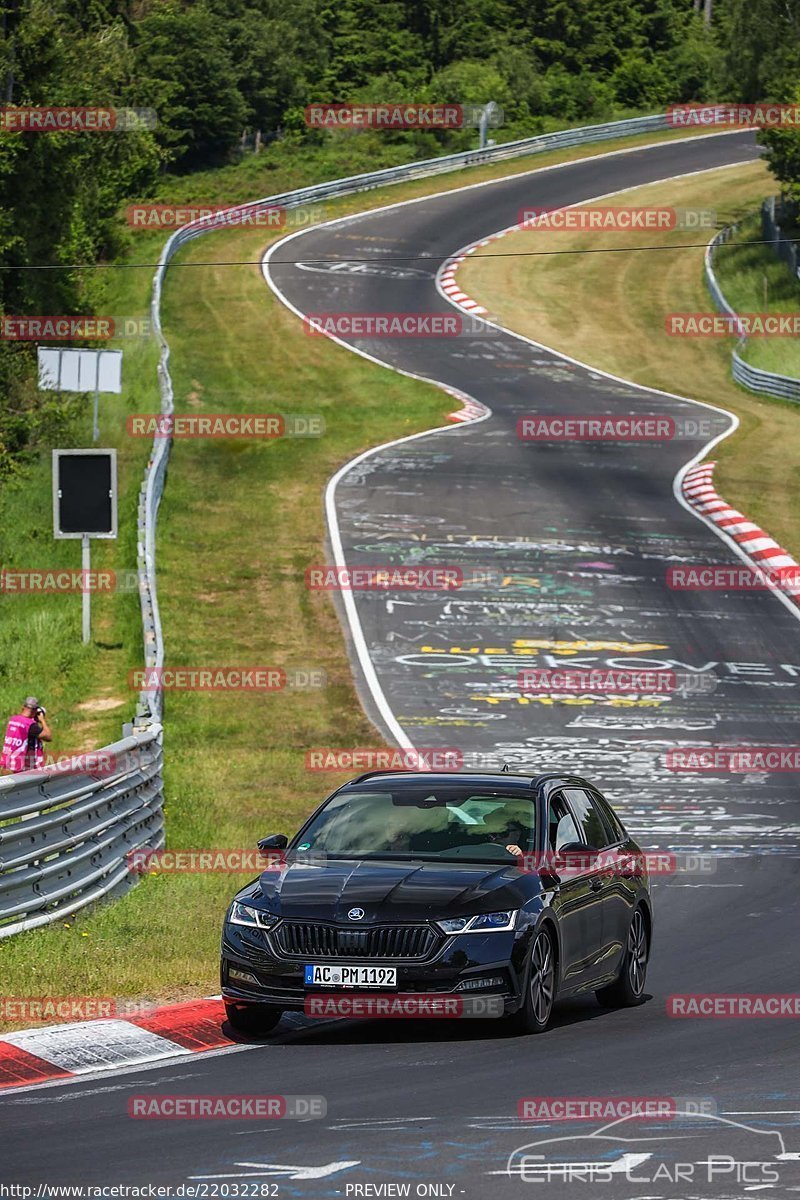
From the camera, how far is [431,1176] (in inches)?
280

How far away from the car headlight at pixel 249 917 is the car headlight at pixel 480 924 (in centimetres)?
96

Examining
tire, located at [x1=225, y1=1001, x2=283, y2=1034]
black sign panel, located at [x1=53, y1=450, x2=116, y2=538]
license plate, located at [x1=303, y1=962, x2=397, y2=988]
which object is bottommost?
black sign panel, located at [x1=53, y1=450, x2=116, y2=538]

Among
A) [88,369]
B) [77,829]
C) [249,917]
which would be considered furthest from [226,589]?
[249,917]

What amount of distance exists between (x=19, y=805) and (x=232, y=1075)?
430 centimetres

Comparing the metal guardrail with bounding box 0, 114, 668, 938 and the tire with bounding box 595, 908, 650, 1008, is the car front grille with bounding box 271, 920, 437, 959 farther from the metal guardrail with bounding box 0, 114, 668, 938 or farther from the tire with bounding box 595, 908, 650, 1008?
the metal guardrail with bounding box 0, 114, 668, 938

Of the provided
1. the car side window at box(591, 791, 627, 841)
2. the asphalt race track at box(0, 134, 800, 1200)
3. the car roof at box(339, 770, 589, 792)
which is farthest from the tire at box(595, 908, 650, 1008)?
the car roof at box(339, 770, 589, 792)

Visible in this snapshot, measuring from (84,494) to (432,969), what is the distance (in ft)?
56.9

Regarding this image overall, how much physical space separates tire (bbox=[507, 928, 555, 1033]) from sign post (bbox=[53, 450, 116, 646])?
16678 mm

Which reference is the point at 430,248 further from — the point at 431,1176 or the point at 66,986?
the point at 431,1176

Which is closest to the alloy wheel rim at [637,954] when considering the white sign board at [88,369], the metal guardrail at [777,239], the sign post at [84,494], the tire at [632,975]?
the tire at [632,975]

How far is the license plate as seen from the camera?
1008 centimetres

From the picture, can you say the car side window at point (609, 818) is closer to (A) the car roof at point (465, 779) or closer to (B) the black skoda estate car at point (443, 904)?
(B) the black skoda estate car at point (443, 904)

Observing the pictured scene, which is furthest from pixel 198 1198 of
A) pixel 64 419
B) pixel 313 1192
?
pixel 64 419

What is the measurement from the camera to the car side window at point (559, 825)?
11.4 m
